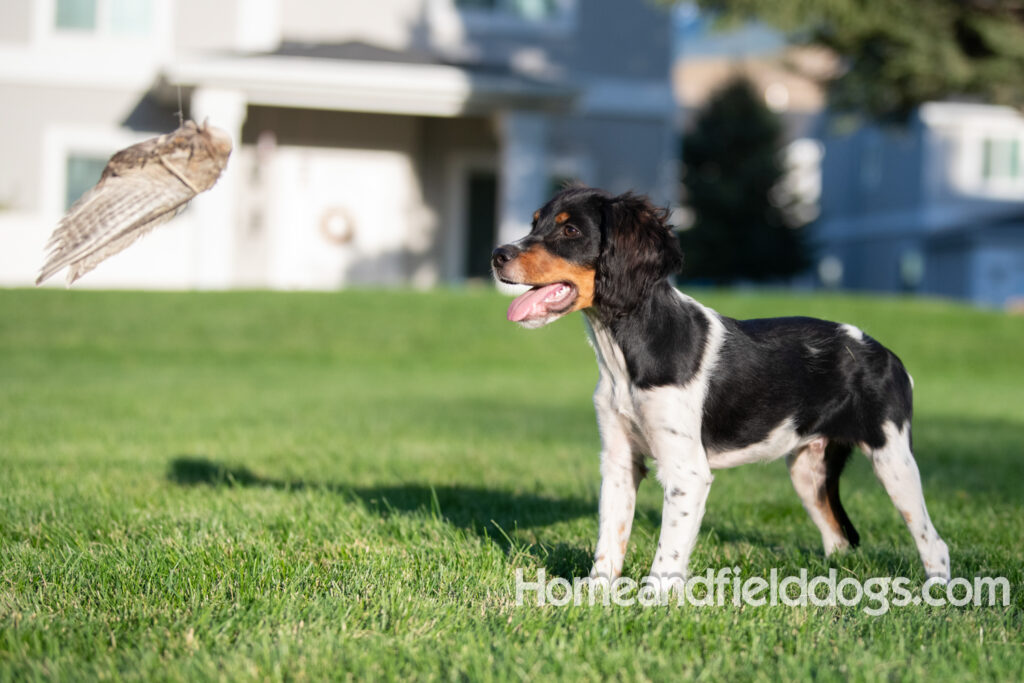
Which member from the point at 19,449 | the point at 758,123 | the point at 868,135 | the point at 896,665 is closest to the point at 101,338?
the point at 19,449

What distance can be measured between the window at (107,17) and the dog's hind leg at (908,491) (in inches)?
711

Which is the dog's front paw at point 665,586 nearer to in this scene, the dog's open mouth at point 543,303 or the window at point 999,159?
the dog's open mouth at point 543,303

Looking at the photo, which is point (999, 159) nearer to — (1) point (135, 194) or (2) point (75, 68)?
(2) point (75, 68)

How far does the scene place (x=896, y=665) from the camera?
8.90ft

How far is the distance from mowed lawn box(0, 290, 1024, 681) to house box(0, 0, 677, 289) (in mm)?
7545

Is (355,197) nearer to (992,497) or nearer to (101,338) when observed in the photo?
(101,338)

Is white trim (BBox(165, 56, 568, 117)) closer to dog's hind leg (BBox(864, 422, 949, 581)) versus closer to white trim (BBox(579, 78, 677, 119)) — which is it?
white trim (BBox(579, 78, 677, 119))

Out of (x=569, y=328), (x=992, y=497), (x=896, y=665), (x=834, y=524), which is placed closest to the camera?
(x=896, y=665)

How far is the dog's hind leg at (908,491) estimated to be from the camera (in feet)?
12.3

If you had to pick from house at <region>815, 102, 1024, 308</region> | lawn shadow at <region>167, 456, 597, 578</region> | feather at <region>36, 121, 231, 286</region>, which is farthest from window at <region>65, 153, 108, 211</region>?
house at <region>815, 102, 1024, 308</region>

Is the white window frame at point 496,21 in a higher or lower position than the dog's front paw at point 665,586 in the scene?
higher

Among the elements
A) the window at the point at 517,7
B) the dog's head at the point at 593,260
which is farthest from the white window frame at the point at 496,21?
the dog's head at the point at 593,260

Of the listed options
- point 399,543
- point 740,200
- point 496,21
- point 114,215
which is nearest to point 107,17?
point 496,21

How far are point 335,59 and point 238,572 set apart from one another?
601 inches
